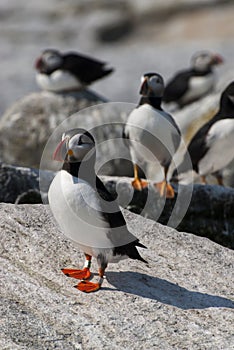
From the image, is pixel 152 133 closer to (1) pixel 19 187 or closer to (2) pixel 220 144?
(2) pixel 220 144

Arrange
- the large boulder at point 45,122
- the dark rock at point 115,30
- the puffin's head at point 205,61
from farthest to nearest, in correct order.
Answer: the dark rock at point 115,30
the puffin's head at point 205,61
the large boulder at point 45,122

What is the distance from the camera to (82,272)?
5.17 metres

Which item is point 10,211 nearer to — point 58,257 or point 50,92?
point 58,257

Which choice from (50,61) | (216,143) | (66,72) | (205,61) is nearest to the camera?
(216,143)

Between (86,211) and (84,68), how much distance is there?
24.4 ft

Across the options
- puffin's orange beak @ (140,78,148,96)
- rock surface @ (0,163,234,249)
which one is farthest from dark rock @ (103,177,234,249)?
puffin's orange beak @ (140,78,148,96)

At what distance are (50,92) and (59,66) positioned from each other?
523 millimetres

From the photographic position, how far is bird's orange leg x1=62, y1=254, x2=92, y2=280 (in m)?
5.09

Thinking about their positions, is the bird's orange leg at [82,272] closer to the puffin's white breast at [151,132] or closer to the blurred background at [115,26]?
the puffin's white breast at [151,132]

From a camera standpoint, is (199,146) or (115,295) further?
(199,146)

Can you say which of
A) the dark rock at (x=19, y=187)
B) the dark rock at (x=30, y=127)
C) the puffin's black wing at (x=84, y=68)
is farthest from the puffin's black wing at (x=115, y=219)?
the puffin's black wing at (x=84, y=68)

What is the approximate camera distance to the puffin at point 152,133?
7688 mm

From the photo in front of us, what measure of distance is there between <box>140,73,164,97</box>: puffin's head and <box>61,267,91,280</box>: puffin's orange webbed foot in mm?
3165

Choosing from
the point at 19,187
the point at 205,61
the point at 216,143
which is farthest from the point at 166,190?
the point at 205,61
